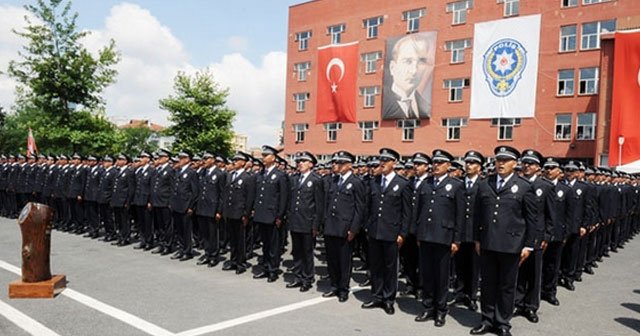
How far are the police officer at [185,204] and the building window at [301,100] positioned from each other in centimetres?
2819

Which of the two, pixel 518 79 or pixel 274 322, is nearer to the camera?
pixel 274 322

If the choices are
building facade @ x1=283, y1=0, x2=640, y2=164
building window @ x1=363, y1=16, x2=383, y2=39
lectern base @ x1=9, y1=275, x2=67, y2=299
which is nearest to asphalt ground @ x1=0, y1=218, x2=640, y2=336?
lectern base @ x1=9, y1=275, x2=67, y2=299

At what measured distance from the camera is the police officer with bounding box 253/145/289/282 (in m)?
7.55

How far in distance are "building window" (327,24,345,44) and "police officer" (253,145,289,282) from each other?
29.1 metres

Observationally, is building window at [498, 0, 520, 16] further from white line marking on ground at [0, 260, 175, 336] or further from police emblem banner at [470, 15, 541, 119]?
white line marking on ground at [0, 260, 175, 336]

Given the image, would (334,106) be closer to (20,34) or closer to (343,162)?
(343,162)

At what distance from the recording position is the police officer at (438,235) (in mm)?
5652

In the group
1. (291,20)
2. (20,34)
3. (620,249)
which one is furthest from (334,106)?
(291,20)

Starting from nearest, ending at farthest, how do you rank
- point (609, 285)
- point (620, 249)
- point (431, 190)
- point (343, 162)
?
point (431, 190) < point (343, 162) < point (609, 285) < point (620, 249)

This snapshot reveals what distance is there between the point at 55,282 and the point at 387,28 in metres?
29.3

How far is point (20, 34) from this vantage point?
20000 mm

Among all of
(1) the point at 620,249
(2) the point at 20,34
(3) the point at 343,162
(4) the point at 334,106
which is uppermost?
(2) the point at 20,34

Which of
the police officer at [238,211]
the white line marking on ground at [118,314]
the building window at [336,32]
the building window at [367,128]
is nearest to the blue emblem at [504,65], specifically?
the police officer at [238,211]

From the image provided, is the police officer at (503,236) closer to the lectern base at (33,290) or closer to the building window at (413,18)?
the lectern base at (33,290)
